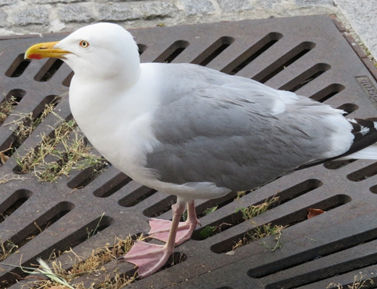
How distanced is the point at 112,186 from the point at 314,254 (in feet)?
2.40

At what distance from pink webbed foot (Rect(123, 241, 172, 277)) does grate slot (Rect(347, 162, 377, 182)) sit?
0.72 metres

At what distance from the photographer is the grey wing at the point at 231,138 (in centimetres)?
234

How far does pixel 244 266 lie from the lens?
2.50 m

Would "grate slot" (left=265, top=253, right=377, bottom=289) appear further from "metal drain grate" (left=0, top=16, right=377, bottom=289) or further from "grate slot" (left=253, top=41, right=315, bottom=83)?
"grate slot" (left=253, top=41, right=315, bottom=83)

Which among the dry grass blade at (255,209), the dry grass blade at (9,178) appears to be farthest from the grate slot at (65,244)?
the dry grass blade at (255,209)

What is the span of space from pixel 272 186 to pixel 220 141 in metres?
0.47

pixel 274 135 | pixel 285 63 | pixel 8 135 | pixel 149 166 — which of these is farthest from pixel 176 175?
pixel 285 63

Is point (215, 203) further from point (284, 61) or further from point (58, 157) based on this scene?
point (284, 61)

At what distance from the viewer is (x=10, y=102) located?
3098mm

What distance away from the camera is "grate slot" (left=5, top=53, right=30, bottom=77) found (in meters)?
3.24

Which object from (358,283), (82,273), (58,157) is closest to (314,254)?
(358,283)

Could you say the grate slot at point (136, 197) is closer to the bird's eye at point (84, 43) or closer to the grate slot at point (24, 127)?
the grate slot at point (24, 127)

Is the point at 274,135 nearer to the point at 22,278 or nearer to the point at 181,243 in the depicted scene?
the point at 181,243

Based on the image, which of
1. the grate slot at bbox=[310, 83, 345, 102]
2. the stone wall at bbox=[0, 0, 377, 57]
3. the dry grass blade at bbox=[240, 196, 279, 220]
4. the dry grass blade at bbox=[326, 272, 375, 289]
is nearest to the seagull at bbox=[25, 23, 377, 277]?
the dry grass blade at bbox=[240, 196, 279, 220]
